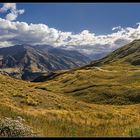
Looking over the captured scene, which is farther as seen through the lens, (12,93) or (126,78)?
(126,78)

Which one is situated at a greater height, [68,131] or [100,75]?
[100,75]

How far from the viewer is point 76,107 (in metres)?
55.9

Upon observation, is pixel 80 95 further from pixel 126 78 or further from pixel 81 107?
pixel 81 107

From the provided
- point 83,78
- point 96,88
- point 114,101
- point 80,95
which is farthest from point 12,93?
point 83,78

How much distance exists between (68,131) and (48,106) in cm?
3481

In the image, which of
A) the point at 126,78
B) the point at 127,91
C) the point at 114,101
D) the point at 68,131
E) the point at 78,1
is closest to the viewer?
the point at 78,1

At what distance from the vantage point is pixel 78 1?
30.0 ft

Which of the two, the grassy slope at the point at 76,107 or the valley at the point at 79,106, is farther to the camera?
the grassy slope at the point at 76,107

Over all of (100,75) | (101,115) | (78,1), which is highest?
(100,75)

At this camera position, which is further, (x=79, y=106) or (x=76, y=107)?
(x=79, y=106)

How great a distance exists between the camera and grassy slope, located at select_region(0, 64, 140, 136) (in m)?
15.3

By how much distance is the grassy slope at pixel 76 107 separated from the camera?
15.3 m

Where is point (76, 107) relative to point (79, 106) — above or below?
below

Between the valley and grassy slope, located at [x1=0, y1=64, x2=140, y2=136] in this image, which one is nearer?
the valley
